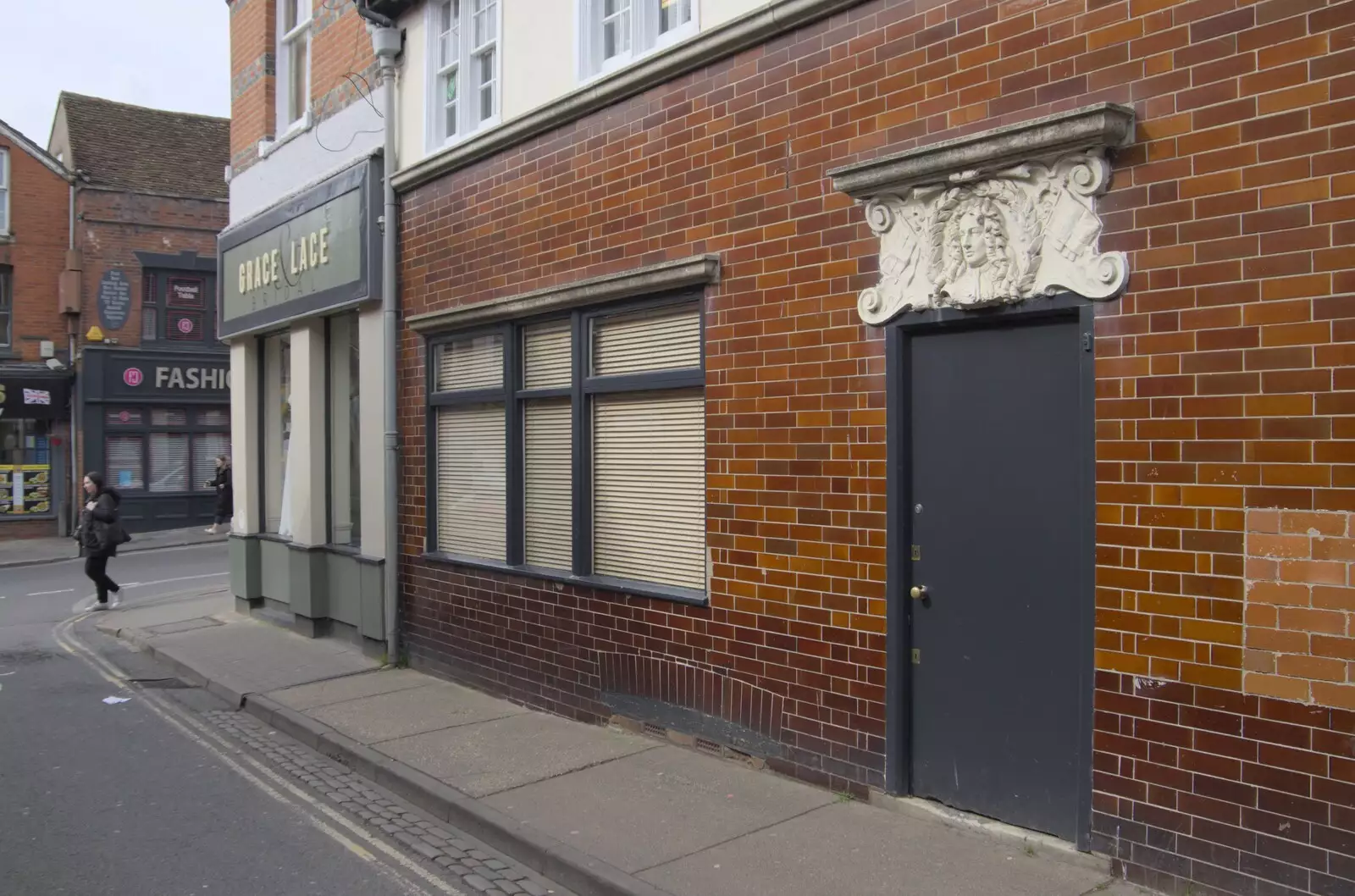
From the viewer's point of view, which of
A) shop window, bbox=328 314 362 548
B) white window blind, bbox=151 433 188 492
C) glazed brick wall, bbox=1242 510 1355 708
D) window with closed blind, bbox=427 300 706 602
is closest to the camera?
Result: glazed brick wall, bbox=1242 510 1355 708

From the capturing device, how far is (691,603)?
713cm

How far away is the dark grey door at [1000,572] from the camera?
→ 514 cm

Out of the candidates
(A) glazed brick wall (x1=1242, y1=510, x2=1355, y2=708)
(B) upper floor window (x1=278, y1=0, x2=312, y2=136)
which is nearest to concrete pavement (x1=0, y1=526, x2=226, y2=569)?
(B) upper floor window (x1=278, y1=0, x2=312, y2=136)

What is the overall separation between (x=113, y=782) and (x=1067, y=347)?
253 inches

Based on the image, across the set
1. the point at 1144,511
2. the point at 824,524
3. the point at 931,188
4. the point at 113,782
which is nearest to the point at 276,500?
the point at 113,782

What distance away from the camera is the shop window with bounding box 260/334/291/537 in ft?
45.8

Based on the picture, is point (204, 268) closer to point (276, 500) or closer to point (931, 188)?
point (276, 500)

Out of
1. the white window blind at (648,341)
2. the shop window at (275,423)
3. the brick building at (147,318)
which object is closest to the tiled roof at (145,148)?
the brick building at (147,318)

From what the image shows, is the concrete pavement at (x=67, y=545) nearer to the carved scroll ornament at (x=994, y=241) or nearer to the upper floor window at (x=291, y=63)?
the upper floor window at (x=291, y=63)

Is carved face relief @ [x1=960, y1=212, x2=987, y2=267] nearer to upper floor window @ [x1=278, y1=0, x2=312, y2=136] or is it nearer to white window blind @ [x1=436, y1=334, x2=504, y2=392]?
white window blind @ [x1=436, y1=334, x2=504, y2=392]

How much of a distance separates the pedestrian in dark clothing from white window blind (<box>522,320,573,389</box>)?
8.85 meters

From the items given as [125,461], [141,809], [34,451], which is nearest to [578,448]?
[141,809]

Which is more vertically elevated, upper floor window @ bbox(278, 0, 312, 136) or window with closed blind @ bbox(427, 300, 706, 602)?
upper floor window @ bbox(278, 0, 312, 136)

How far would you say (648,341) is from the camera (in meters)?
7.67
